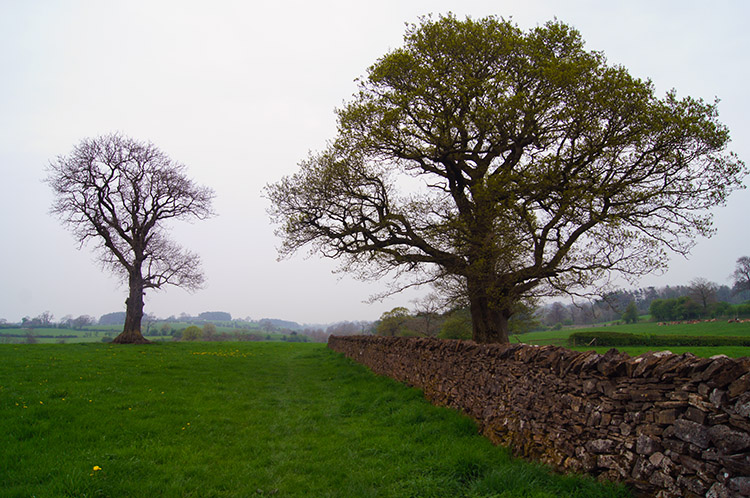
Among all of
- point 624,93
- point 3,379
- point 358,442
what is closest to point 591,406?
point 358,442

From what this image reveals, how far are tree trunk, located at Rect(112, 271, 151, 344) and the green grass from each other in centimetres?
1829

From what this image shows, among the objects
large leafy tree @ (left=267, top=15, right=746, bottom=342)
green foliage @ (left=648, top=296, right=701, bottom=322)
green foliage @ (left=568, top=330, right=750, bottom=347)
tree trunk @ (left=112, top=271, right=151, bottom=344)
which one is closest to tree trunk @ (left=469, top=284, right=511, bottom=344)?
large leafy tree @ (left=267, top=15, right=746, bottom=342)

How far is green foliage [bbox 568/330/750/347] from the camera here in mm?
24984

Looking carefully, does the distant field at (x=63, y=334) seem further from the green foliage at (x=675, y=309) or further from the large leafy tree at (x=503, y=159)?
the green foliage at (x=675, y=309)

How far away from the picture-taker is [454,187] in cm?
1627

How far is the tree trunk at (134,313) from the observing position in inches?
1101

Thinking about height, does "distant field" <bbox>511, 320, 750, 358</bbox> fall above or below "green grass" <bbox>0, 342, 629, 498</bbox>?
below

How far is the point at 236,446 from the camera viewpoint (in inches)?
267

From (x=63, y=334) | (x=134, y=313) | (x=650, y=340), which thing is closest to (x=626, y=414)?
(x=650, y=340)

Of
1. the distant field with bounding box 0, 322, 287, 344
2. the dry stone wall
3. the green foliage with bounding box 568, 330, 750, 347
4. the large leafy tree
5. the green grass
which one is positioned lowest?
the distant field with bounding box 0, 322, 287, 344

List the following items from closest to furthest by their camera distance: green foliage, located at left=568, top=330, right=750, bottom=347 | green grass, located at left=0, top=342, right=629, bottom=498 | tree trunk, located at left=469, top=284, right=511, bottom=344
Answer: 1. green grass, located at left=0, top=342, right=629, bottom=498
2. tree trunk, located at left=469, top=284, right=511, bottom=344
3. green foliage, located at left=568, top=330, right=750, bottom=347

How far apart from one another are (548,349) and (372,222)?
440 inches

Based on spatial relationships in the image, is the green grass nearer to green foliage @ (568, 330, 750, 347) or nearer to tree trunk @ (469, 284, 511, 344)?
tree trunk @ (469, 284, 511, 344)

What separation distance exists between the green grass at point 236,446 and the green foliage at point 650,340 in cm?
2440
